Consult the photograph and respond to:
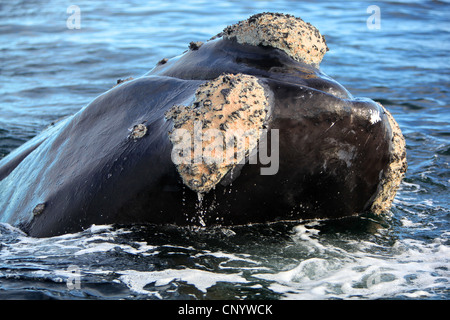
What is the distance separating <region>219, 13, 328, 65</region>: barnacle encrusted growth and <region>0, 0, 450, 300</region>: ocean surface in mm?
1207

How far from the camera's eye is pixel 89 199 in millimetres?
4469

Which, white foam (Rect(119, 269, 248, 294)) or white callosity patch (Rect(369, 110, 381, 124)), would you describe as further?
white callosity patch (Rect(369, 110, 381, 124))

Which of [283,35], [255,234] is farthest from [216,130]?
[283,35]

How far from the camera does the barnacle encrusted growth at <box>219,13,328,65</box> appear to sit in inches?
180

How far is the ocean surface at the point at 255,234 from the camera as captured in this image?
403 centimetres

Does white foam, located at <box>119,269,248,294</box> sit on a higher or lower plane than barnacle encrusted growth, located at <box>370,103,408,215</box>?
lower

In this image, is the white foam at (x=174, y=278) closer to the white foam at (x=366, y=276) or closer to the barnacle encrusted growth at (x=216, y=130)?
the white foam at (x=366, y=276)

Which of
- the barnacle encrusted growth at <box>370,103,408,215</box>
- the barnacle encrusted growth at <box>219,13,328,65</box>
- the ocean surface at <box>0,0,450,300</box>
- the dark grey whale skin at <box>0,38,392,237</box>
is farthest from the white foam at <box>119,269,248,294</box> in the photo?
the barnacle encrusted growth at <box>219,13,328,65</box>

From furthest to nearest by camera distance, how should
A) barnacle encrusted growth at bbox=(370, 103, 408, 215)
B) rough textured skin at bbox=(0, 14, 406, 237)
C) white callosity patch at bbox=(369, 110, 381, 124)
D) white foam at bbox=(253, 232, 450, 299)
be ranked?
barnacle encrusted growth at bbox=(370, 103, 408, 215) < white callosity patch at bbox=(369, 110, 381, 124) < rough textured skin at bbox=(0, 14, 406, 237) < white foam at bbox=(253, 232, 450, 299)

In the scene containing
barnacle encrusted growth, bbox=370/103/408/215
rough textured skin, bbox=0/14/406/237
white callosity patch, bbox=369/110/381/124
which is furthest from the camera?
barnacle encrusted growth, bbox=370/103/408/215

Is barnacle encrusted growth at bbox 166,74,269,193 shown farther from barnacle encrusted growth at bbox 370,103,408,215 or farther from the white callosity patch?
barnacle encrusted growth at bbox 370,103,408,215

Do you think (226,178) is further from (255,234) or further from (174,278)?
(174,278)

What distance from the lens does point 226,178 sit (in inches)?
164

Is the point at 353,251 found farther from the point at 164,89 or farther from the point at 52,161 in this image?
the point at 52,161
